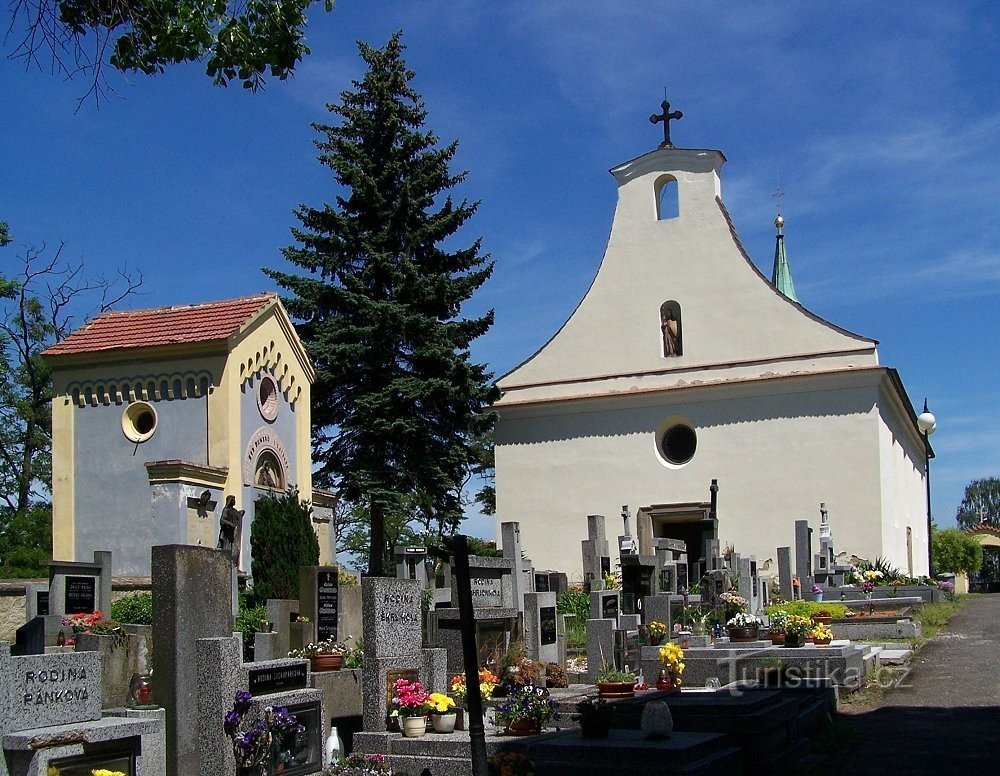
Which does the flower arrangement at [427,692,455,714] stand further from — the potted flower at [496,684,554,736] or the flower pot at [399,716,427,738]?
the potted flower at [496,684,554,736]

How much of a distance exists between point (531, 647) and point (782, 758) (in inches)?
210

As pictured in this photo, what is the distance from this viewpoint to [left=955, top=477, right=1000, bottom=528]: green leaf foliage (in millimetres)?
127688

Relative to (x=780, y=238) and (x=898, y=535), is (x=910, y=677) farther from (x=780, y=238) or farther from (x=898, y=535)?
(x=780, y=238)

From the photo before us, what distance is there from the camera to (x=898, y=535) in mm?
31250

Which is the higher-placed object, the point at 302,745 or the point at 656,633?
the point at 656,633

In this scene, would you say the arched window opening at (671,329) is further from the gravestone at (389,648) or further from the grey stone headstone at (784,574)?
the gravestone at (389,648)

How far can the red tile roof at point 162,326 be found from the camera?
21516 mm

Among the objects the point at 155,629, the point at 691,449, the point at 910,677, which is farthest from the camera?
the point at 691,449

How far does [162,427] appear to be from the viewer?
2122 centimetres

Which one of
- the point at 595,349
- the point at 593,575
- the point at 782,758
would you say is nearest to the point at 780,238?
the point at 595,349

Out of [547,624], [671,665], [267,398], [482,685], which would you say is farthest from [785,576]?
[482,685]

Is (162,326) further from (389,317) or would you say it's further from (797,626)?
(797,626)

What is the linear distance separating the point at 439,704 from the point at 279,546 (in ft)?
35.4

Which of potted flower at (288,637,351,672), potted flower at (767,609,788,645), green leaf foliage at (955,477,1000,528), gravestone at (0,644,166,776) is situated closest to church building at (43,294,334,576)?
potted flower at (288,637,351,672)
